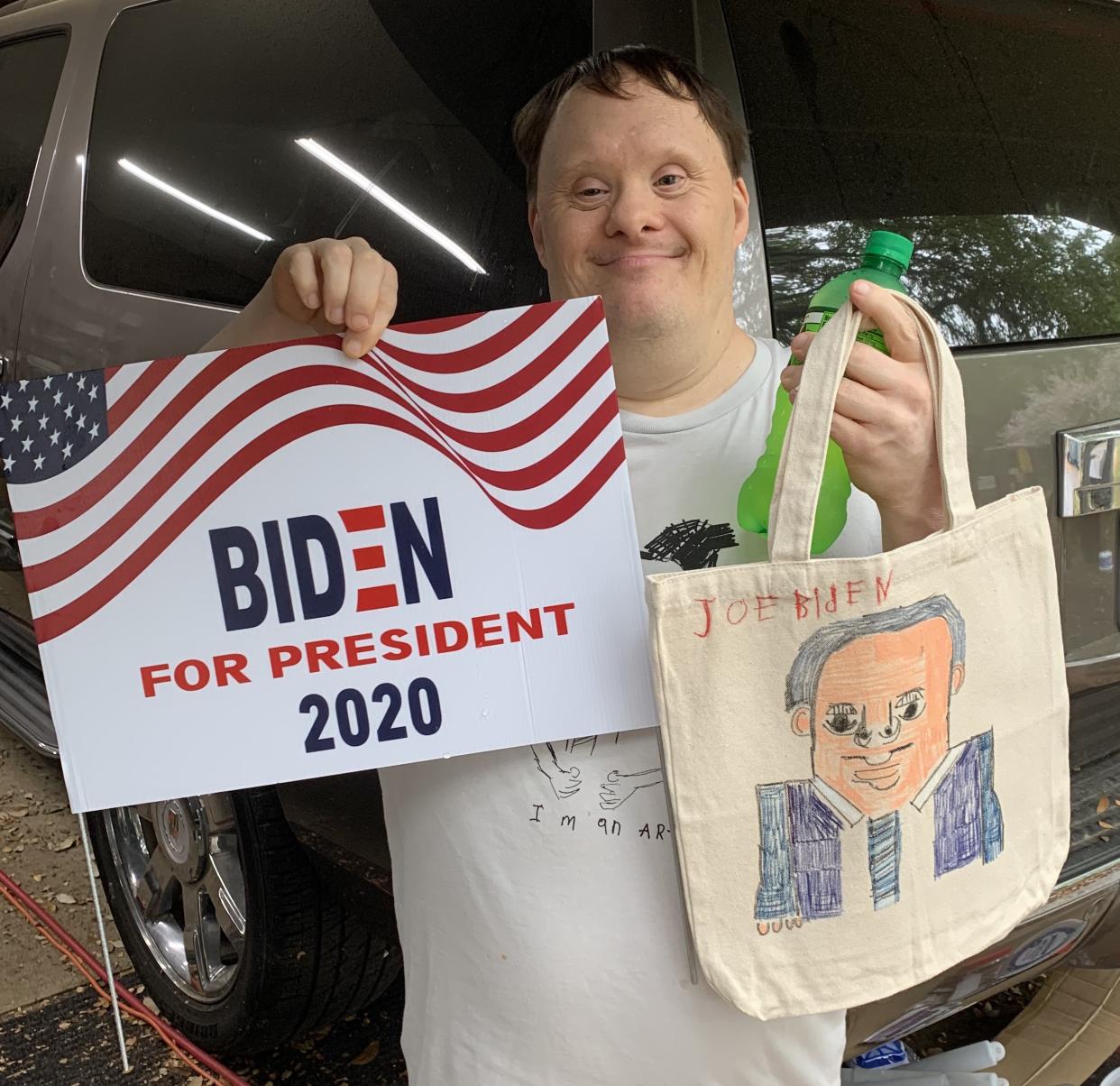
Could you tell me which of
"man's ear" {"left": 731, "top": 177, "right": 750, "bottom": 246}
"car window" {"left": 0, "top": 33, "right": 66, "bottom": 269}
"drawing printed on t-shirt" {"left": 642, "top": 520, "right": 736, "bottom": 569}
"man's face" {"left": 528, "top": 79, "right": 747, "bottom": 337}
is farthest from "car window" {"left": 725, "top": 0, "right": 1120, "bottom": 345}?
"car window" {"left": 0, "top": 33, "right": 66, "bottom": 269}

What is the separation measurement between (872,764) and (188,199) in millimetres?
1650

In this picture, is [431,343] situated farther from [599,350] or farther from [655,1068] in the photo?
[655,1068]

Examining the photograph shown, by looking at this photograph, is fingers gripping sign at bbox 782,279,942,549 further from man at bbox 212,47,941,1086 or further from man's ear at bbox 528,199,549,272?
man's ear at bbox 528,199,549,272

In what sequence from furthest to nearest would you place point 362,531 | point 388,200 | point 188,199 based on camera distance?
point 188,199 < point 388,200 < point 362,531

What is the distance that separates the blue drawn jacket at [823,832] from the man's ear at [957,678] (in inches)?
2.6

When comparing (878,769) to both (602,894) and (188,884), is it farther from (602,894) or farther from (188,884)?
(188,884)

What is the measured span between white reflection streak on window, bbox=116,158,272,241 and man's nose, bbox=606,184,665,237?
0.93 meters

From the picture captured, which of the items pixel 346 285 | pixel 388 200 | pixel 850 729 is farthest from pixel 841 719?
pixel 388 200

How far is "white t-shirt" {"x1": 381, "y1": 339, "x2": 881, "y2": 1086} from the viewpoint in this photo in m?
1.22

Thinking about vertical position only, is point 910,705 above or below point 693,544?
below

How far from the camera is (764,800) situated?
1.12 metres

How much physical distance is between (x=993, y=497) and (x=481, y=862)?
0.84 meters

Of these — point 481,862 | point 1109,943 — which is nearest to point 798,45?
point 481,862

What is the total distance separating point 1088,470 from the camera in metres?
1.61
